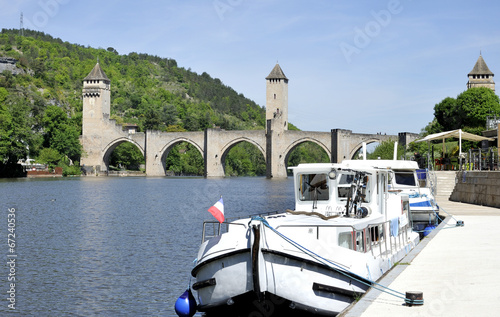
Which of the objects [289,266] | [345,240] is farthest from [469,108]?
[289,266]

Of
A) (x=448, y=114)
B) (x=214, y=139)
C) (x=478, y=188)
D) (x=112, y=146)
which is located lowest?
(x=478, y=188)

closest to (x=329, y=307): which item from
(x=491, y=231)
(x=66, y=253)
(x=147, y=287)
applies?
(x=147, y=287)

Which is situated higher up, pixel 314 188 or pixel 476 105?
pixel 476 105

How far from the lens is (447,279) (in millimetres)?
8320

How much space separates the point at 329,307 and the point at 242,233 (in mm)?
1394

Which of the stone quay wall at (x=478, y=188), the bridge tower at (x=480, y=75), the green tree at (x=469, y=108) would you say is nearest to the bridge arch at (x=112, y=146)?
the green tree at (x=469, y=108)

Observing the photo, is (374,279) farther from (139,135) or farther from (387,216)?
(139,135)

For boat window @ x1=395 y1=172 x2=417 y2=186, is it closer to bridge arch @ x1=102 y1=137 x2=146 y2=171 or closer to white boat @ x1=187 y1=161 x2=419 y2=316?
white boat @ x1=187 y1=161 x2=419 y2=316

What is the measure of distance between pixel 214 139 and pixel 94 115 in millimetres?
16535

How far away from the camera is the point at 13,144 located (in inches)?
2448

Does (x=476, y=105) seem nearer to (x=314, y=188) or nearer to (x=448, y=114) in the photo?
(x=448, y=114)

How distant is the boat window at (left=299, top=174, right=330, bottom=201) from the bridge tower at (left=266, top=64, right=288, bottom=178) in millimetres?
63100

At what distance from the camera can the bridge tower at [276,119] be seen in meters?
73.4

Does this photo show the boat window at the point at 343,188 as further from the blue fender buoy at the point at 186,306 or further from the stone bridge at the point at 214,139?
the stone bridge at the point at 214,139
